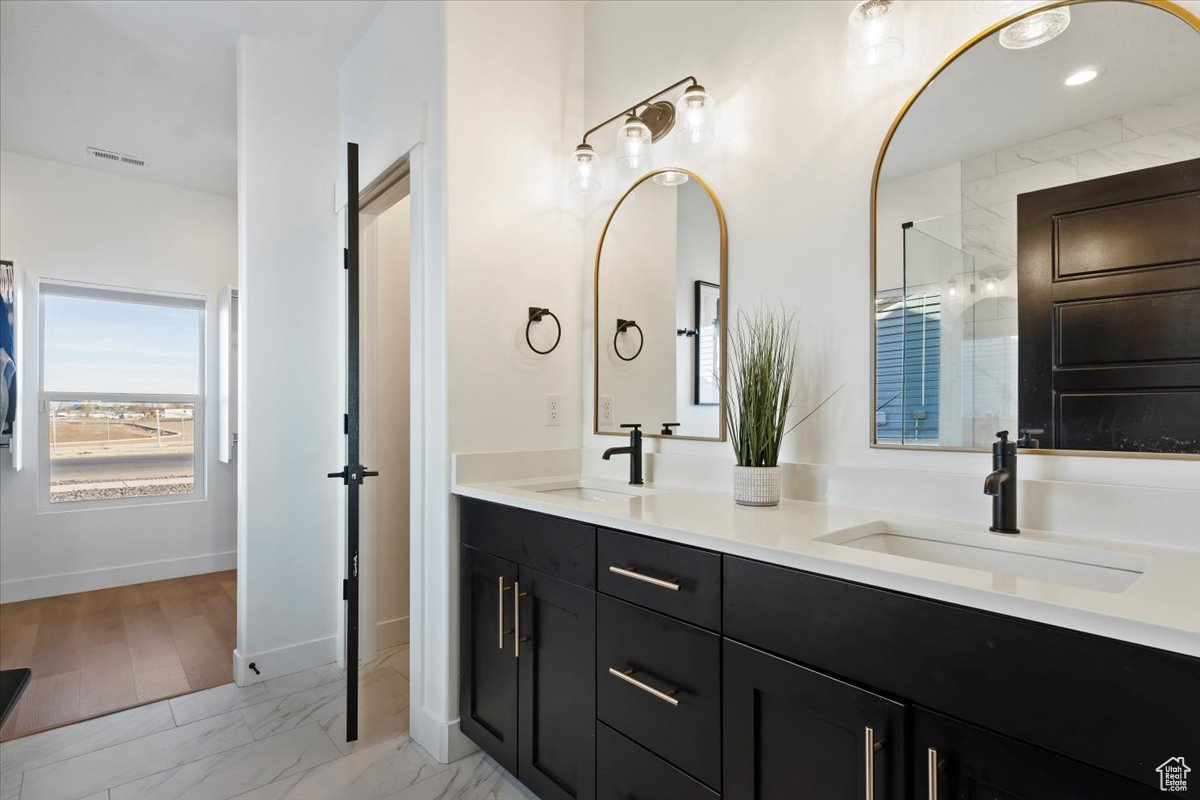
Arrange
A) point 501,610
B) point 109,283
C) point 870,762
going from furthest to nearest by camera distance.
Result: 1. point 109,283
2. point 501,610
3. point 870,762

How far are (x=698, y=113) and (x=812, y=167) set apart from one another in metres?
0.42

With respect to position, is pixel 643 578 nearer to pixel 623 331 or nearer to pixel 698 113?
pixel 623 331

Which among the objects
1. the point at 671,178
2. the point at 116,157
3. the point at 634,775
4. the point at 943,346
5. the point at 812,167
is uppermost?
the point at 116,157

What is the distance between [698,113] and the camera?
1849 millimetres

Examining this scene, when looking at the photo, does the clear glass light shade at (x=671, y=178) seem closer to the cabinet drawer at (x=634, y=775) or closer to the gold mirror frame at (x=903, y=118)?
the gold mirror frame at (x=903, y=118)

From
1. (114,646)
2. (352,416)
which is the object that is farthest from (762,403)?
(114,646)

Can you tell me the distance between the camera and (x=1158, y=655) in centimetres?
70

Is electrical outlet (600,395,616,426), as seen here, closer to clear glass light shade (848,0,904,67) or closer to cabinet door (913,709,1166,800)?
clear glass light shade (848,0,904,67)

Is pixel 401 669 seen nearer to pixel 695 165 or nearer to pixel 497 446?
pixel 497 446

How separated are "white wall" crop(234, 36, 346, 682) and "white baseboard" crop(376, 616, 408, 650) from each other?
22 cm

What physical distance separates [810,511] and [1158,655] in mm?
794

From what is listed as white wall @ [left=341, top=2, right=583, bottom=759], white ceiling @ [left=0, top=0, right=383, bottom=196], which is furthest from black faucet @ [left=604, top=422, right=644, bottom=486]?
white ceiling @ [left=0, top=0, right=383, bottom=196]

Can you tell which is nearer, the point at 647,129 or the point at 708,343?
the point at 708,343

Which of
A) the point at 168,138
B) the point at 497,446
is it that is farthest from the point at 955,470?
the point at 168,138
